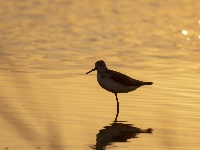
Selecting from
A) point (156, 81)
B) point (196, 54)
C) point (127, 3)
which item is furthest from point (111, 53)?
point (127, 3)

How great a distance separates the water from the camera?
11688mm

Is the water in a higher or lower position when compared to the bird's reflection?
higher

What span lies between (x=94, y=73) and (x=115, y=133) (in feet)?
20.8

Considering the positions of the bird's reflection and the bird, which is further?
the bird

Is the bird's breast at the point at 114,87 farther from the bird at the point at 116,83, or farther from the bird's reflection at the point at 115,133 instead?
the bird's reflection at the point at 115,133

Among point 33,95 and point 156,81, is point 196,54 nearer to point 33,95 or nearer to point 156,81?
point 156,81

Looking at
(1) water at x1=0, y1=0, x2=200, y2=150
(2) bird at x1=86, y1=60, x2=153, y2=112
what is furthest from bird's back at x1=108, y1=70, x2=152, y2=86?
(1) water at x1=0, y1=0, x2=200, y2=150

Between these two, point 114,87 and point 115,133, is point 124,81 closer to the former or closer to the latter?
point 114,87

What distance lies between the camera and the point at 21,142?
11117 mm

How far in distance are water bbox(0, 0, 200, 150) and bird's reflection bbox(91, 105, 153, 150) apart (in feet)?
0.05

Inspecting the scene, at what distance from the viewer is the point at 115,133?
1254cm

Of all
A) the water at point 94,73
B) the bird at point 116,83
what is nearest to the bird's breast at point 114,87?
the bird at point 116,83

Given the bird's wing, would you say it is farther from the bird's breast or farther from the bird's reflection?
the bird's reflection

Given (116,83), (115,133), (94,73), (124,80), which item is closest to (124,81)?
(124,80)
